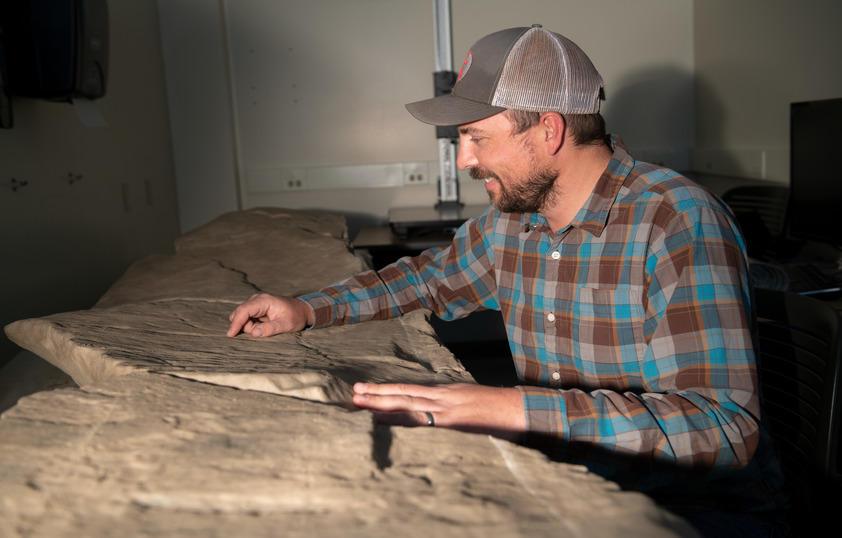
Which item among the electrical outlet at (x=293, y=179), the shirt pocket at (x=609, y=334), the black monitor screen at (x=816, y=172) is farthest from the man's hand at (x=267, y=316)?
the electrical outlet at (x=293, y=179)

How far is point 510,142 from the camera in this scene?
4.46 ft

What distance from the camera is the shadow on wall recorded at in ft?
12.7

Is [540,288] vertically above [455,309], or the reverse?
[540,288]

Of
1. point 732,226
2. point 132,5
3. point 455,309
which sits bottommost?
point 455,309

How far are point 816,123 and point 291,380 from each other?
85.3 inches

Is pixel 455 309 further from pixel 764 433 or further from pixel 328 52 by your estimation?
pixel 328 52

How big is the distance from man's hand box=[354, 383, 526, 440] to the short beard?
1.60 ft

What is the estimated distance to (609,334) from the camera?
4.25 ft

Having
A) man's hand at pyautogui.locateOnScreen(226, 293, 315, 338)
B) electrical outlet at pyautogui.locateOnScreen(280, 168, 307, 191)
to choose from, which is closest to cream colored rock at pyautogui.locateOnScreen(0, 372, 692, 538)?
man's hand at pyautogui.locateOnScreen(226, 293, 315, 338)

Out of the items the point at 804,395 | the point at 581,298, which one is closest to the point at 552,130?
the point at 581,298

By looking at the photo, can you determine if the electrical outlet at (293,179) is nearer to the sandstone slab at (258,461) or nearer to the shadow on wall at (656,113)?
the shadow on wall at (656,113)

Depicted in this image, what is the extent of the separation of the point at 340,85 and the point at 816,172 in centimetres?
230

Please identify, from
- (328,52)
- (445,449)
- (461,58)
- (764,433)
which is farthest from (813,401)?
(328,52)

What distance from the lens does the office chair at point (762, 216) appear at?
9.65ft
